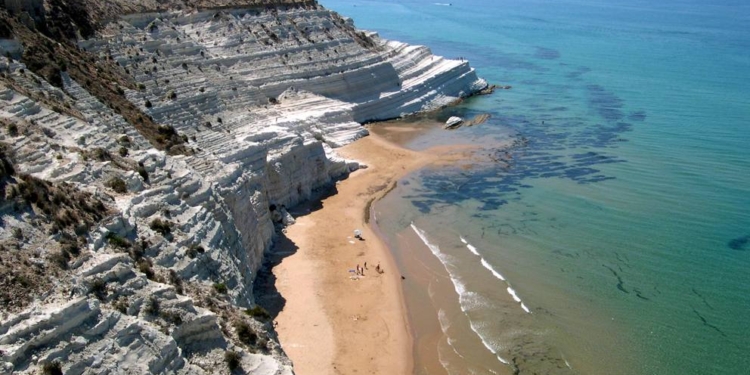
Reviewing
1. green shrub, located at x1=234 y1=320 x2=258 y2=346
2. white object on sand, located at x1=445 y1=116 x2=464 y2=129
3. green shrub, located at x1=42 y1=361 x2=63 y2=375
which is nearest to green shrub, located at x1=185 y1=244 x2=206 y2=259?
green shrub, located at x1=234 y1=320 x2=258 y2=346

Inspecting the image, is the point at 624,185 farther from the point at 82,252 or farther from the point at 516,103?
the point at 82,252

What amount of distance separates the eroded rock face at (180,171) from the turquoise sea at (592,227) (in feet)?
27.2

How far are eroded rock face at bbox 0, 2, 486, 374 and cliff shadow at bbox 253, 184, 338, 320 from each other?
1.99 feet

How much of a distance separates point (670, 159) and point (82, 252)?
43.8m

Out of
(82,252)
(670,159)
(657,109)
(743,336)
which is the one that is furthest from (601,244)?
(657,109)

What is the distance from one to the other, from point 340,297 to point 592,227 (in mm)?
16128

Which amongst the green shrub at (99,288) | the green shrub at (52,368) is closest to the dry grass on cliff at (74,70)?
the green shrub at (99,288)

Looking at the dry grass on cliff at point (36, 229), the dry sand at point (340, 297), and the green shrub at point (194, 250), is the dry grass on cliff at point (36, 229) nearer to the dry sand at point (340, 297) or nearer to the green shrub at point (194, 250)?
the green shrub at point (194, 250)

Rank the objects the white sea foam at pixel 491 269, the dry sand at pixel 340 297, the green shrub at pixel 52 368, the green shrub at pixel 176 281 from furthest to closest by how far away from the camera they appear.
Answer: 1. the white sea foam at pixel 491 269
2. the dry sand at pixel 340 297
3. the green shrub at pixel 176 281
4. the green shrub at pixel 52 368

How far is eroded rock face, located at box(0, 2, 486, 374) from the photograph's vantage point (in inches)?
701

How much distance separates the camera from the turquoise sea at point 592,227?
29094 millimetres

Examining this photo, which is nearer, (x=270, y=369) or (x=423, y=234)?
(x=270, y=369)

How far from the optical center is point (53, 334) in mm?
16469

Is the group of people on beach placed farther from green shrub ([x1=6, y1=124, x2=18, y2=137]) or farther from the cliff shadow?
green shrub ([x1=6, y1=124, x2=18, y2=137])
